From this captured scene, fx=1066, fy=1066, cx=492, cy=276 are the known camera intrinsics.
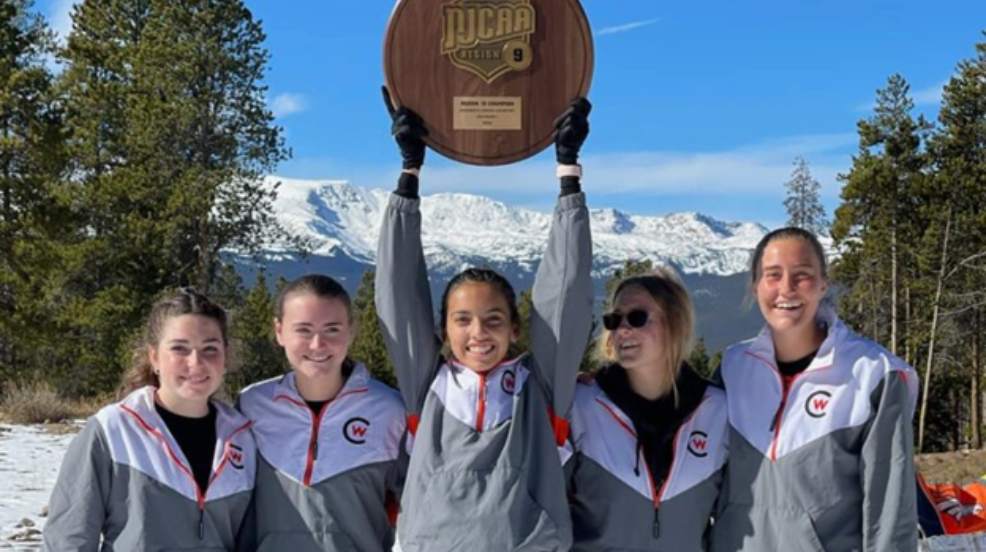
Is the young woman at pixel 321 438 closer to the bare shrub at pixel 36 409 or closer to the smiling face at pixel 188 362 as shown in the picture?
the smiling face at pixel 188 362

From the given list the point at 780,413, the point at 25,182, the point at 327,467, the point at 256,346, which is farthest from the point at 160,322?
the point at 256,346

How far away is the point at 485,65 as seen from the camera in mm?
3945

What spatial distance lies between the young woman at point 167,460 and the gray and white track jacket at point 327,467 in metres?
0.09

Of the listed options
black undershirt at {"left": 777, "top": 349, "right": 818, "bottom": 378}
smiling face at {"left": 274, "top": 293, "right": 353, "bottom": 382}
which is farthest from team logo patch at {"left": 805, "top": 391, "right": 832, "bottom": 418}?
smiling face at {"left": 274, "top": 293, "right": 353, "bottom": 382}

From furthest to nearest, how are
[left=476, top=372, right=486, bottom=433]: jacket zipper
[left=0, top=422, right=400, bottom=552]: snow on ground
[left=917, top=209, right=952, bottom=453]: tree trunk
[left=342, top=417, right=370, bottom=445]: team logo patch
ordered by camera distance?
[left=917, top=209, right=952, bottom=453]: tree trunk → [left=0, top=422, right=400, bottom=552]: snow on ground → [left=342, top=417, right=370, bottom=445]: team logo patch → [left=476, top=372, right=486, bottom=433]: jacket zipper

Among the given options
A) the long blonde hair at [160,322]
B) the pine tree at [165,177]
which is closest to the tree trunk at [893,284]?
the pine tree at [165,177]

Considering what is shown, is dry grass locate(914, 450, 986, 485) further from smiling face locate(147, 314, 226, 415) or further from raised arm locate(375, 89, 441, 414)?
smiling face locate(147, 314, 226, 415)

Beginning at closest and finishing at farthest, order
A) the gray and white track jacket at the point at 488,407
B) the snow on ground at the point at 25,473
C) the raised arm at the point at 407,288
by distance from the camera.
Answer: the gray and white track jacket at the point at 488,407 < the raised arm at the point at 407,288 < the snow on ground at the point at 25,473

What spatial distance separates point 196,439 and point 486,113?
1.59m

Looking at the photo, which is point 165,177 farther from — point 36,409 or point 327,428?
point 327,428

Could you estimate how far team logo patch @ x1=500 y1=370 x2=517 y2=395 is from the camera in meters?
3.71

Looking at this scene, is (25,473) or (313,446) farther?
(25,473)

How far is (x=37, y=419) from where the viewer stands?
51.0ft

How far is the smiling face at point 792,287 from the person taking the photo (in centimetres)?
393
